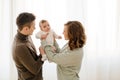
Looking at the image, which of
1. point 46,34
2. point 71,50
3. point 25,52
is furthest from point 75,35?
point 25,52

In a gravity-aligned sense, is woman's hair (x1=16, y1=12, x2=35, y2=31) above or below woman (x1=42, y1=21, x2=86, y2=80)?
above

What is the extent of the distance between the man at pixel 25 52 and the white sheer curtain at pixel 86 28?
35.3 inches

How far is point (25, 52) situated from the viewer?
1889mm

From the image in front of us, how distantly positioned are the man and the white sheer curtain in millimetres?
898

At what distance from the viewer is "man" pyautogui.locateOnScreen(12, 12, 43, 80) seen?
1.89m

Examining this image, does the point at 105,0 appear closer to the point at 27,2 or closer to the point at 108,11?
the point at 108,11

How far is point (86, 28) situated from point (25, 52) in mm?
1308

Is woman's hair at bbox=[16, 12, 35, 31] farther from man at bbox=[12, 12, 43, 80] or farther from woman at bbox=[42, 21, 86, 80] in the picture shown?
woman at bbox=[42, 21, 86, 80]

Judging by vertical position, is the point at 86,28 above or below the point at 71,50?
above

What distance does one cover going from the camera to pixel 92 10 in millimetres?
3055

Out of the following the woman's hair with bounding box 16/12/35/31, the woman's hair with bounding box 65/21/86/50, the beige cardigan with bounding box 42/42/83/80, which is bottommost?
the beige cardigan with bounding box 42/42/83/80

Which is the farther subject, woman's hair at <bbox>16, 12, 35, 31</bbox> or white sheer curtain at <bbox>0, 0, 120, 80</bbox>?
white sheer curtain at <bbox>0, 0, 120, 80</bbox>

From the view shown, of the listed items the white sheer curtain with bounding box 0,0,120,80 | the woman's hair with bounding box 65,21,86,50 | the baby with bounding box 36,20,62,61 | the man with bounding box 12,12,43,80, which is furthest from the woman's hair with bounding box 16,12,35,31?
the white sheer curtain with bounding box 0,0,120,80

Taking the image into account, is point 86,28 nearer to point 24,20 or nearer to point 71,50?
point 71,50
